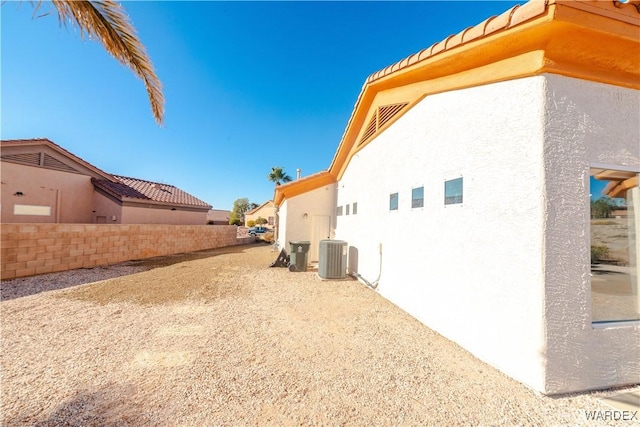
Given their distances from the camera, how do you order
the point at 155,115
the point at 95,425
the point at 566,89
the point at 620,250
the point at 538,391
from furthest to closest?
1. the point at 155,115
2. the point at 620,250
3. the point at 566,89
4. the point at 538,391
5. the point at 95,425

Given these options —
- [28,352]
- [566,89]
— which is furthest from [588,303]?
[28,352]

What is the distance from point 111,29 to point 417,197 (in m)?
6.26

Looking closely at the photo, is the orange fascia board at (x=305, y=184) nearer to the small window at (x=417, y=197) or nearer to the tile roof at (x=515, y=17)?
the small window at (x=417, y=197)

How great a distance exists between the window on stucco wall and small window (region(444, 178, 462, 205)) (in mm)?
1490

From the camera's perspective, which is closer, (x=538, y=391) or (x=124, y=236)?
(x=538, y=391)

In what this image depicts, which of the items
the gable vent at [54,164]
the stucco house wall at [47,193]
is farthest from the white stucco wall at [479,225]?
the gable vent at [54,164]

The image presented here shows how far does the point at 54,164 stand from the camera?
1353cm

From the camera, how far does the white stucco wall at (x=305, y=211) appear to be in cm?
1212

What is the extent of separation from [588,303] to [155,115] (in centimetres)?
808

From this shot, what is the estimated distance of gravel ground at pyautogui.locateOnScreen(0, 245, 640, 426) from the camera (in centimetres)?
240

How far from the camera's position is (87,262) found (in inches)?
363

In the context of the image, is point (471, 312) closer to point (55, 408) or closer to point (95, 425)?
point (95, 425)

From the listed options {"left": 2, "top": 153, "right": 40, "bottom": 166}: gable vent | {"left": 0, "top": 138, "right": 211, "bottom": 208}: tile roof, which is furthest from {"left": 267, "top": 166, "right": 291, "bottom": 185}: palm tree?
{"left": 2, "top": 153, "right": 40, "bottom": 166}: gable vent

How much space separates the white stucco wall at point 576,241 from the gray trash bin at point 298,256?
314 inches
